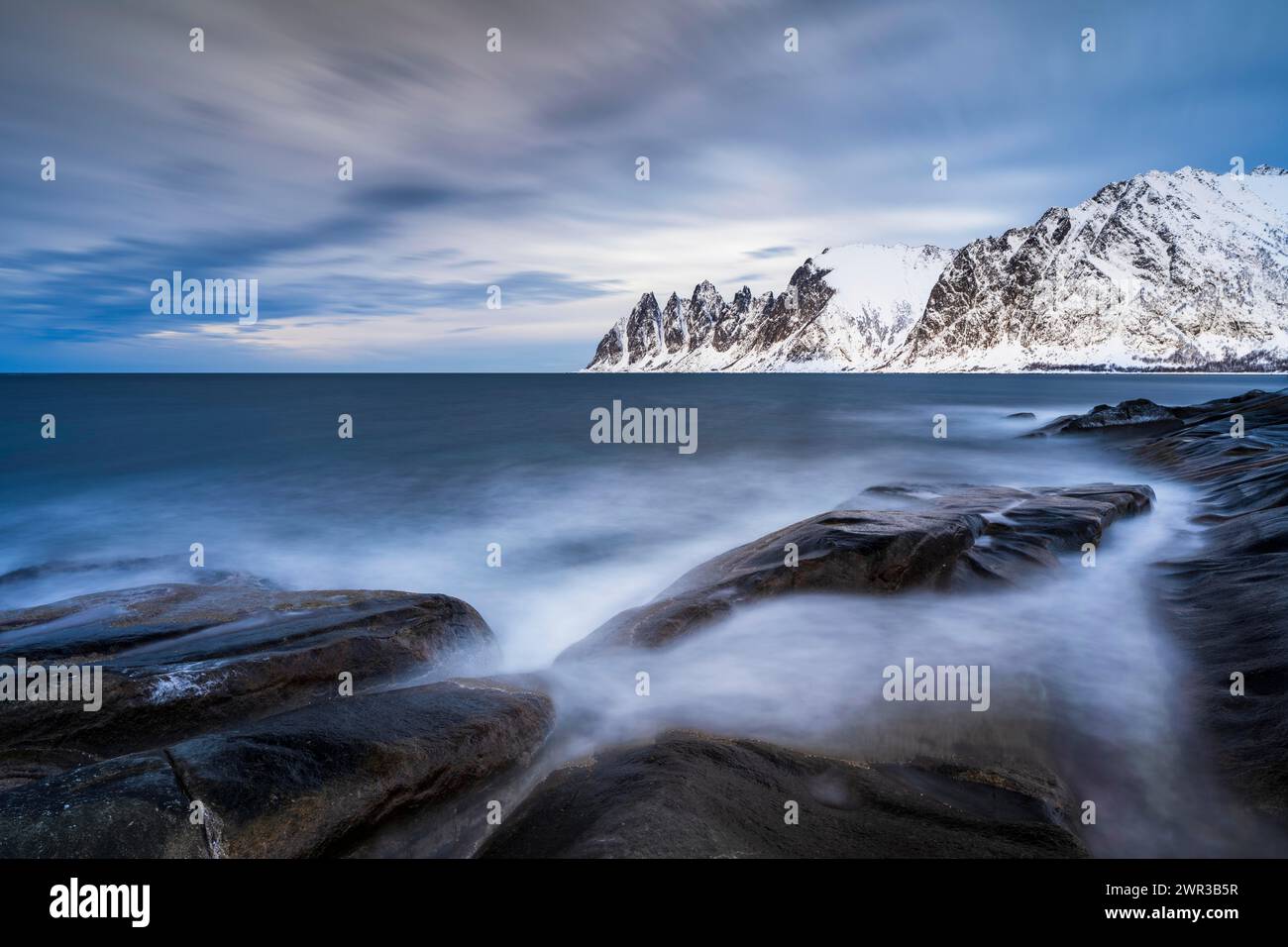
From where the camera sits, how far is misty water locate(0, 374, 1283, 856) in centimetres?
559

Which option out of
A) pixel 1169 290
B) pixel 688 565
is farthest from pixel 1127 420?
pixel 1169 290

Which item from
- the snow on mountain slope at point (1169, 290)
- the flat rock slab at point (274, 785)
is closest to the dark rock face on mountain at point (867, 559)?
the flat rock slab at point (274, 785)

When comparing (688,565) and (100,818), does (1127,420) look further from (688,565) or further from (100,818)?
(100,818)

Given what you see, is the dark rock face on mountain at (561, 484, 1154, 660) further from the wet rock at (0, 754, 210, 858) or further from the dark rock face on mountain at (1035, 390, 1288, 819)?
the wet rock at (0, 754, 210, 858)

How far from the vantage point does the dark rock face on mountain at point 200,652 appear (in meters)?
4.98

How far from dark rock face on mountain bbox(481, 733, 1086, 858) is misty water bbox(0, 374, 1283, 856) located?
55 centimetres

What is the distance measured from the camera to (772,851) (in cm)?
363

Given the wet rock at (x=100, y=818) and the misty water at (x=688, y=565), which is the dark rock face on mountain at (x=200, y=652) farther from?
the wet rock at (x=100, y=818)

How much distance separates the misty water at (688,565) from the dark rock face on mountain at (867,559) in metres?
0.31

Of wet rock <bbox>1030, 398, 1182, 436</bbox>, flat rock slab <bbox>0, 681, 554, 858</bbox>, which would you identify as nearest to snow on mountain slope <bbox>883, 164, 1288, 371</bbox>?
wet rock <bbox>1030, 398, 1182, 436</bbox>

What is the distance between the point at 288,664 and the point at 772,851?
457cm
